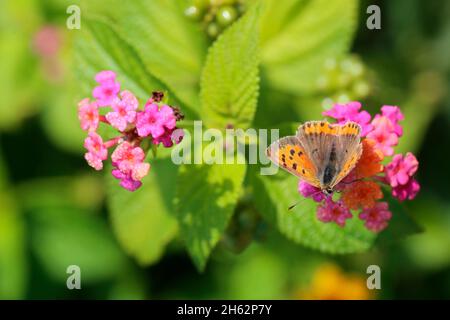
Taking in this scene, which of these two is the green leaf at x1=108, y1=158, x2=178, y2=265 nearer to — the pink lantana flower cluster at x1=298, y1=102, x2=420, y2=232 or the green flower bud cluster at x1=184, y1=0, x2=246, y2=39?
the green flower bud cluster at x1=184, y1=0, x2=246, y2=39

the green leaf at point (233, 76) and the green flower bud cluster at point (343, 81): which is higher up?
the green flower bud cluster at point (343, 81)

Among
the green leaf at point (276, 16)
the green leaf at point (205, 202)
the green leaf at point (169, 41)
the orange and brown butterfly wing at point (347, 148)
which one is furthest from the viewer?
the green leaf at point (276, 16)

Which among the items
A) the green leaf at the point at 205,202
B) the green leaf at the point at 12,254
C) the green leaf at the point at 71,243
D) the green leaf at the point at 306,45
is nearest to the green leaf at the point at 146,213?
the green leaf at the point at 205,202

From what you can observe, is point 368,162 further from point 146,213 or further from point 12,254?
point 12,254

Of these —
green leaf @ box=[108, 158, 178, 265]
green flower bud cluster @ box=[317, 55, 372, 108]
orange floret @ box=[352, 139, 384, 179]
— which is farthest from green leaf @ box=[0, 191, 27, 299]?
orange floret @ box=[352, 139, 384, 179]

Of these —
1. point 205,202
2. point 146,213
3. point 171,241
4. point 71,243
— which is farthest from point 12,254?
point 205,202

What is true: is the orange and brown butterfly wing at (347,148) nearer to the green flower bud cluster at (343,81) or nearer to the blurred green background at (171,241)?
the green flower bud cluster at (343,81)
